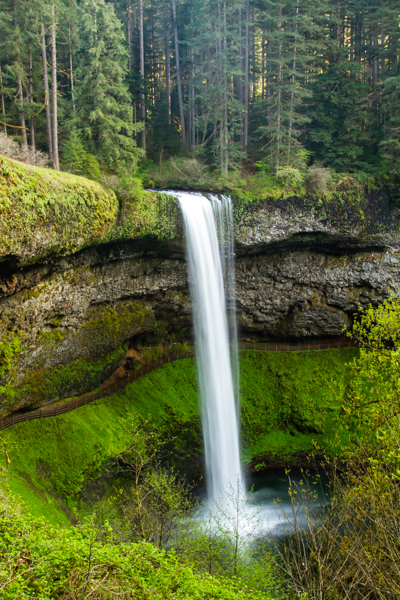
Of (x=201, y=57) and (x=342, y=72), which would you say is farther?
(x=201, y=57)

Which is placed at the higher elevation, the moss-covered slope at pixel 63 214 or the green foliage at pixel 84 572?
the moss-covered slope at pixel 63 214

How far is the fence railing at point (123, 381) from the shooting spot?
58.9 ft

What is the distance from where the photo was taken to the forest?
21.1 meters

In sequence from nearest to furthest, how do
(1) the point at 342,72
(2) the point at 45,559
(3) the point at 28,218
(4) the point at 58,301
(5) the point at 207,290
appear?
(2) the point at 45,559 < (3) the point at 28,218 < (4) the point at 58,301 < (5) the point at 207,290 < (1) the point at 342,72

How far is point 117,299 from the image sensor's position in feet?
70.0

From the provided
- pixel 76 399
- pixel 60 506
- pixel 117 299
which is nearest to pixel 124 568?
pixel 60 506

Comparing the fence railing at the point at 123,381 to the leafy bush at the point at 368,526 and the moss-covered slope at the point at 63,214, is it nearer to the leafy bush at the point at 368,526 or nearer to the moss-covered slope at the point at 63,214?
the moss-covered slope at the point at 63,214

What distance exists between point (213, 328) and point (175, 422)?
549 centimetres

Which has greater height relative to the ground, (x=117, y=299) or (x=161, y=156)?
(x=161, y=156)

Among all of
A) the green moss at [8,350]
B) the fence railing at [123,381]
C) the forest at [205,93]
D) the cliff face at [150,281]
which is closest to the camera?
the green moss at [8,350]

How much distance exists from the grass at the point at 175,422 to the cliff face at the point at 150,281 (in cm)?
170

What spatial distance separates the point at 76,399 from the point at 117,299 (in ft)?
18.2

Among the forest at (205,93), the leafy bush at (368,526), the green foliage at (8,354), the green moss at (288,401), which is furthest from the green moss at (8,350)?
the green moss at (288,401)

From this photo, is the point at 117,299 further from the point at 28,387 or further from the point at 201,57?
the point at 201,57
